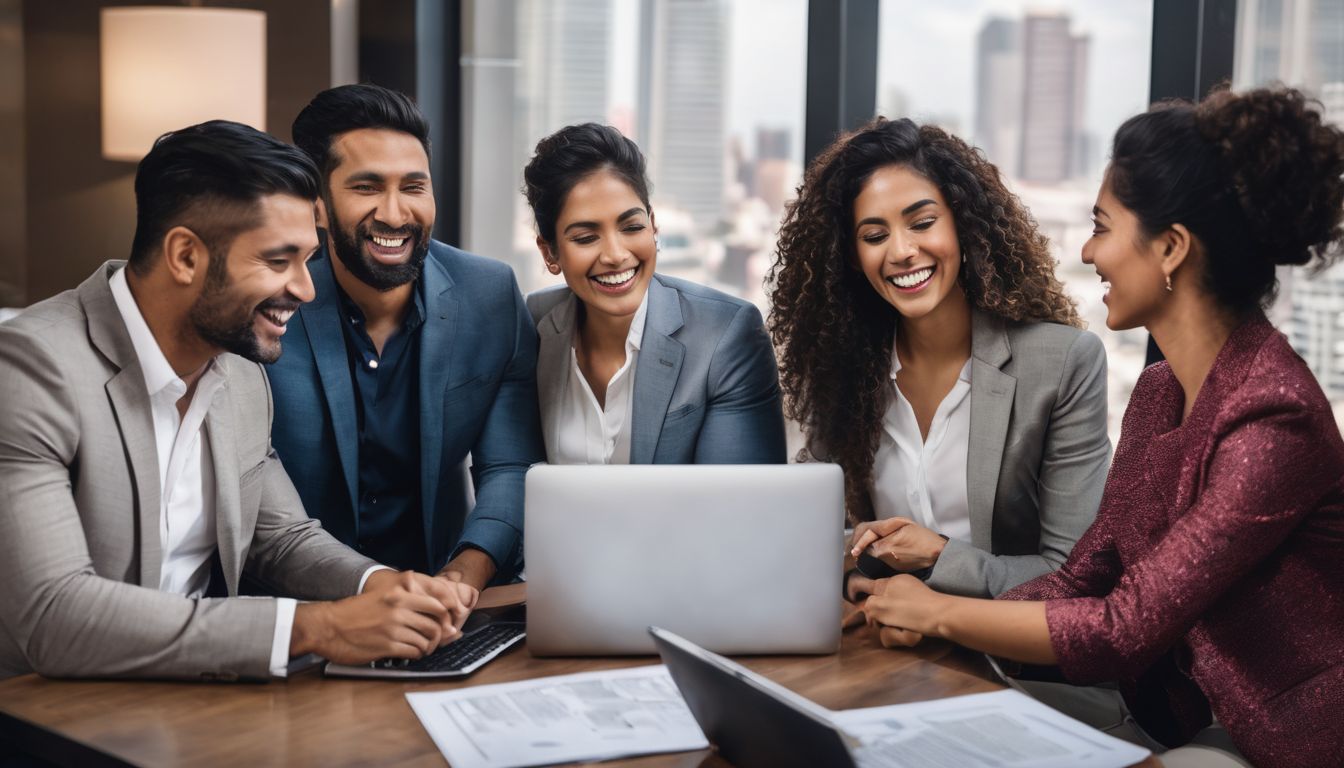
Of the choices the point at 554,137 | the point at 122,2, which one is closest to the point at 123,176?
the point at 122,2

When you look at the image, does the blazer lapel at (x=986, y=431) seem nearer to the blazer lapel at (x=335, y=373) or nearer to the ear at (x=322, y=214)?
the blazer lapel at (x=335, y=373)

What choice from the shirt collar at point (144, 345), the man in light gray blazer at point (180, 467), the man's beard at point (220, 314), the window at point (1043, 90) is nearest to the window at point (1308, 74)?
the window at point (1043, 90)

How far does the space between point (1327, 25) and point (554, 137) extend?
163 centimetres

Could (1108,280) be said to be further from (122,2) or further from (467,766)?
(122,2)

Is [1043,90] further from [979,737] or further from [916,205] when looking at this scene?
[979,737]

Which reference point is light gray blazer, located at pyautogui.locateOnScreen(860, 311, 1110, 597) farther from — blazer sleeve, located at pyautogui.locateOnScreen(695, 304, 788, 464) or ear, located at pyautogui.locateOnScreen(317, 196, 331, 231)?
ear, located at pyautogui.locateOnScreen(317, 196, 331, 231)

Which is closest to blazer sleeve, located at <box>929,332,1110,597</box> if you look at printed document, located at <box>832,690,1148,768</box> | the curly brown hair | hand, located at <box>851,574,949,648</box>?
the curly brown hair

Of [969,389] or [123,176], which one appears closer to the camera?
[969,389]

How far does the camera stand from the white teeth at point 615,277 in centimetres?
247

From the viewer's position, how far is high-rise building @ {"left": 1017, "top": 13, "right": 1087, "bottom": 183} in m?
2.96

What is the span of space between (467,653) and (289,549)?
50cm

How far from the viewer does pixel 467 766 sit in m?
1.31

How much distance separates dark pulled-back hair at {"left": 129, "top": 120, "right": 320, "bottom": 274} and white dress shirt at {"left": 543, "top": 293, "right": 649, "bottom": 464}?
89 centimetres

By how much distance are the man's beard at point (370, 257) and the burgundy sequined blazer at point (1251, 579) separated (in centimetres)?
142
